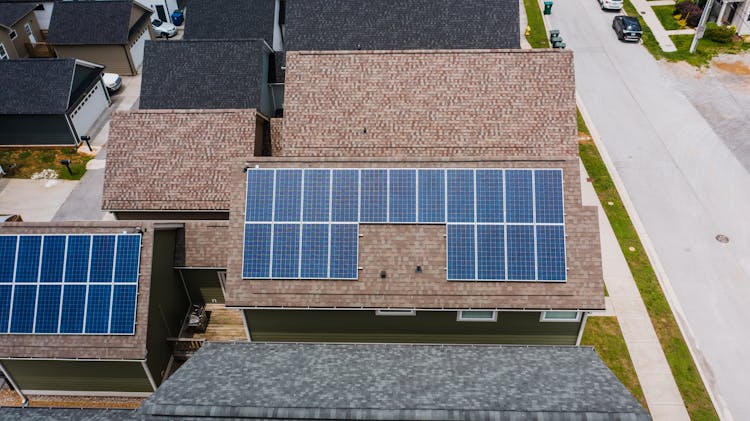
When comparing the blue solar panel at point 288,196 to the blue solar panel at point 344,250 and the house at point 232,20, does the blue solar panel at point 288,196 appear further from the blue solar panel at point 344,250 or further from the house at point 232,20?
the house at point 232,20

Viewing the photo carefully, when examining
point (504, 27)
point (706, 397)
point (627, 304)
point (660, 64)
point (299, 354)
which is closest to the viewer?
point (299, 354)

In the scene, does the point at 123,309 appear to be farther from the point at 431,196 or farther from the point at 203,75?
the point at 203,75

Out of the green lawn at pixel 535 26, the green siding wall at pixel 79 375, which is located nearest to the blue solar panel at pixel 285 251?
the green siding wall at pixel 79 375

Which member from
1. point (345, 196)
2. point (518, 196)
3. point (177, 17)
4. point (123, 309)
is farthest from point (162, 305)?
point (177, 17)

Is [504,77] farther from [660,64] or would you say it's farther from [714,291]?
[660,64]

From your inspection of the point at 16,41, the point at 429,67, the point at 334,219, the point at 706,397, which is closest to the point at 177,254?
the point at 334,219

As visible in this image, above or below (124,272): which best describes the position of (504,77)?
above
